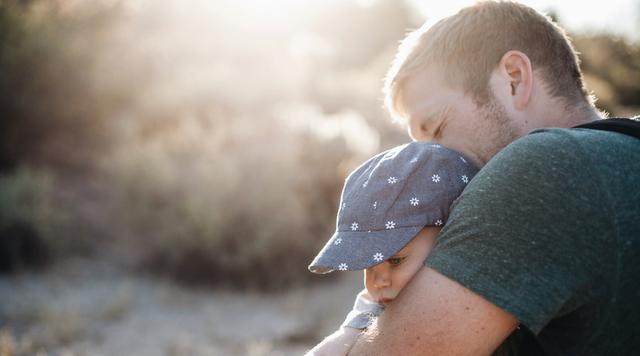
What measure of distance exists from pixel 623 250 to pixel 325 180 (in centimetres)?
671

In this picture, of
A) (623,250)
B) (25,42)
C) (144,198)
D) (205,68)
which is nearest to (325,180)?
(144,198)

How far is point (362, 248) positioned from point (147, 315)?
4650 millimetres

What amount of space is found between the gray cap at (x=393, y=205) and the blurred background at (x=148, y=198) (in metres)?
3.58

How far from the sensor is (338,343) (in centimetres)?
193

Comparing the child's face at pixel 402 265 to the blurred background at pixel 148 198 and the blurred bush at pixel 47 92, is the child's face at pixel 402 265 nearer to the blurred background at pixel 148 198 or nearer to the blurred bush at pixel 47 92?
the blurred background at pixel 148 198

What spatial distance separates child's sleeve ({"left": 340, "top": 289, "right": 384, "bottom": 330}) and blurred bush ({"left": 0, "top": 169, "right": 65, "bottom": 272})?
5304mm

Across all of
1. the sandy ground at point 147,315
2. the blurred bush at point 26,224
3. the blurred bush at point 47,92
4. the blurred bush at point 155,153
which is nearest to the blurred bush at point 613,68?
the blurred bush at point 155,153

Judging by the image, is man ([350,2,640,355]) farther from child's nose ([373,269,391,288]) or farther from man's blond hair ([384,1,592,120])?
man's blond hair ([384,1,592,120])

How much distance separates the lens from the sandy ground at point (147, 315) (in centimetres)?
518

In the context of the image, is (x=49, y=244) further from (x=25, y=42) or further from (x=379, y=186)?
(x=379, y=186)

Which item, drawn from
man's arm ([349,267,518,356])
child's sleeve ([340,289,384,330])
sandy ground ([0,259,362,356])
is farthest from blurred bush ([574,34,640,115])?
man's arm ([349,267,518,356])

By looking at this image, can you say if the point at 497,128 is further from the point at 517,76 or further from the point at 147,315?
the point at 147,315

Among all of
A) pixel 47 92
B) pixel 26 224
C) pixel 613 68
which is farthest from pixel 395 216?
pixel 613 68

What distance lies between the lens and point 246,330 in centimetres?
589
